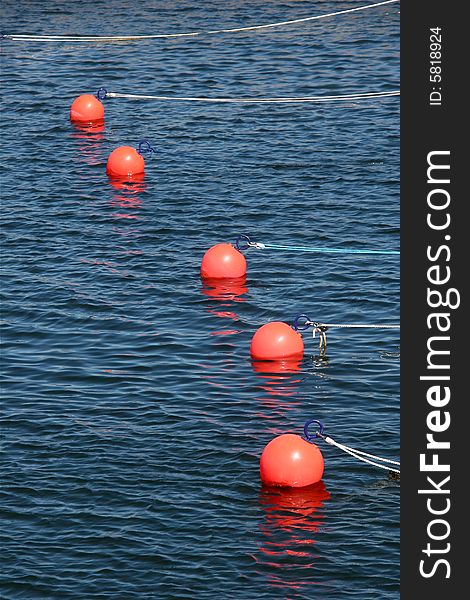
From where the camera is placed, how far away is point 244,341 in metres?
28.4

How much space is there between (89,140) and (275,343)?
1626 centimetres

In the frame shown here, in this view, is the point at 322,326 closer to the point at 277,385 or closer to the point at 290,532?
the point at 277,385

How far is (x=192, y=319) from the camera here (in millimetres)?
29391

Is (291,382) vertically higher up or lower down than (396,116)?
lower down

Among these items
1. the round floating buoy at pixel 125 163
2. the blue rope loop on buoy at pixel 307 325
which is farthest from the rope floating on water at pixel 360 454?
the round floating buoy at pixel 125 163

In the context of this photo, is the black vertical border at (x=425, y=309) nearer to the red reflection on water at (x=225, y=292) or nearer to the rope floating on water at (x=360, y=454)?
the rope floating on water at (x=360, y=454)

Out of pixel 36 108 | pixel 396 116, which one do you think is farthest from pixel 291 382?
pixel 36 108

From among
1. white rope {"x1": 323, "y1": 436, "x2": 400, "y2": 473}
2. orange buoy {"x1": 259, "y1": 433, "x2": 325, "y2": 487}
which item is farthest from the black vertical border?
white rope {"x1": 323, "y1": 436, "x2": 400, "y2": 473}

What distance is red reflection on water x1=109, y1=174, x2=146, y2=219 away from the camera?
117 ft

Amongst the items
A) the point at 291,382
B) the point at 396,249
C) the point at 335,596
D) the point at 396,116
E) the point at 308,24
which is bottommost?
the point at 335,596

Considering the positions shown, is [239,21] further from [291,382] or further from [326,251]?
[291,382]

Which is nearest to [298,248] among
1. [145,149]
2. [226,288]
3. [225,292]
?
[226,288]

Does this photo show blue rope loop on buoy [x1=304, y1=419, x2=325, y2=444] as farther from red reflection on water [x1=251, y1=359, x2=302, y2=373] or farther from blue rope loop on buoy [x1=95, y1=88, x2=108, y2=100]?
blue rope loop on buoy [x1=95, y1=88, x2=108, y2=100]

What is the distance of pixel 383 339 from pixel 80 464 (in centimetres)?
733
